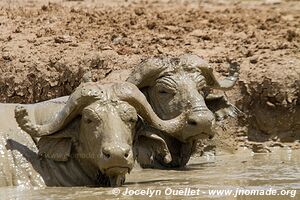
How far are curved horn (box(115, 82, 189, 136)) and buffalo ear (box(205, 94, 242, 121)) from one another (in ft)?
6.80

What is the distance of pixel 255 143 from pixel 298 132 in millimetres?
773

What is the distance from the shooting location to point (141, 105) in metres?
10.7

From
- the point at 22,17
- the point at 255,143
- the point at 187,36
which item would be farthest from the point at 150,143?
the point at 22,17

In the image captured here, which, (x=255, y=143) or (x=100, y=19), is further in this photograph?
(x=100, y=19)

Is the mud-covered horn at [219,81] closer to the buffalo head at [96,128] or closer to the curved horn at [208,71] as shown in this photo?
the curved horn at [208,71]

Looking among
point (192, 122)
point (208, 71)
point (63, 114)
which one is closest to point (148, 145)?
point (192, 122)

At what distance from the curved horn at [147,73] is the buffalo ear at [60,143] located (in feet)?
7.30

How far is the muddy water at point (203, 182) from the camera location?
9836 mm

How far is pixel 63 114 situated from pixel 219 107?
3682mm

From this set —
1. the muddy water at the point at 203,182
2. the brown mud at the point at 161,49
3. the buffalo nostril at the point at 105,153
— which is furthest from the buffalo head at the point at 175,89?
the brown mud at the point at 161,49

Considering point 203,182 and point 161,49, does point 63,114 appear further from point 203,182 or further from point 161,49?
point 161,49

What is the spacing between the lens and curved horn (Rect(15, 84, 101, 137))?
33.9 feet

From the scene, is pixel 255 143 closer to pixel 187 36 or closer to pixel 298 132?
pixel 298 132

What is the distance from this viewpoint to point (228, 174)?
12.0 m
